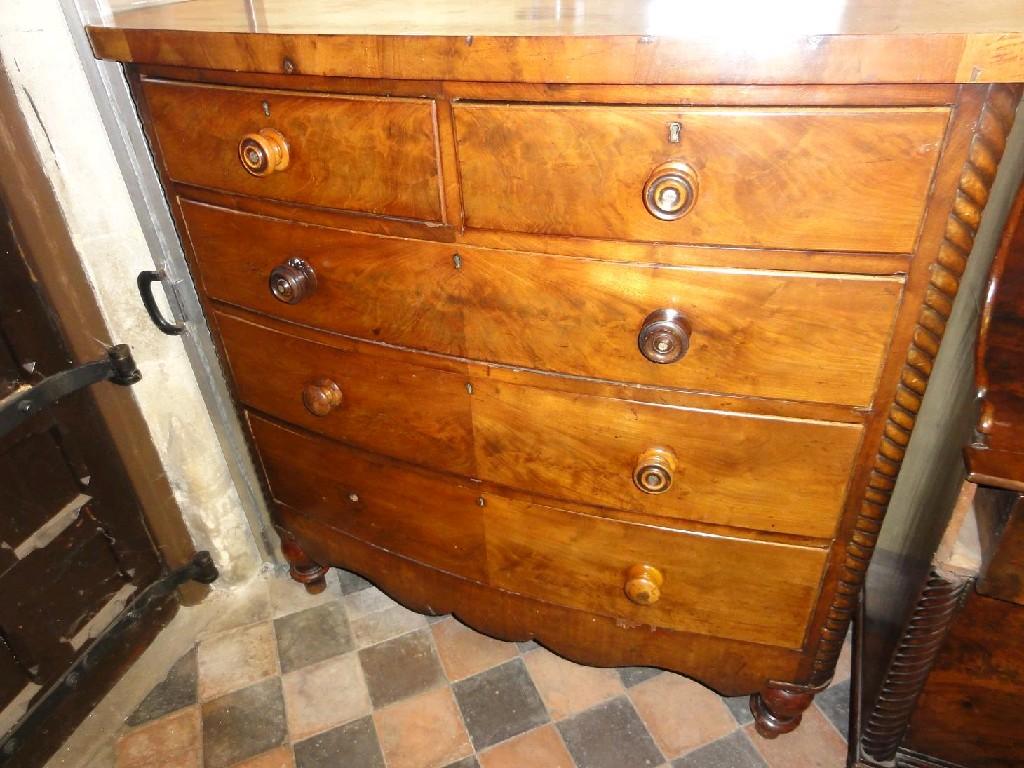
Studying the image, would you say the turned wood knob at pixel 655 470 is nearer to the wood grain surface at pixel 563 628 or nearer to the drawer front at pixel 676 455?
the drawer front at pixel 676 455

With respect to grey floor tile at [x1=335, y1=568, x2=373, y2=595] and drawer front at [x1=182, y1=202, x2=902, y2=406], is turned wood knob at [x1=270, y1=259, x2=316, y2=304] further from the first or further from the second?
grey floor tile at [x1=335, y1=568, x2=373, y2=595]

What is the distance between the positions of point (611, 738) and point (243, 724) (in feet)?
2.75

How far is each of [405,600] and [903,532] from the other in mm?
1099

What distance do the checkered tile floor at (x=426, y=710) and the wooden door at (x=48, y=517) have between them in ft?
0.85

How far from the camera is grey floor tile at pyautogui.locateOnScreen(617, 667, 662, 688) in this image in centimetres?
165

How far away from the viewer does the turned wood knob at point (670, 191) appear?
834 mm

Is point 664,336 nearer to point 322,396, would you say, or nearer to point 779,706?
point 322,396

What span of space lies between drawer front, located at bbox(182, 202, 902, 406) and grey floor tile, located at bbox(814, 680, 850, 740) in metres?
0.94

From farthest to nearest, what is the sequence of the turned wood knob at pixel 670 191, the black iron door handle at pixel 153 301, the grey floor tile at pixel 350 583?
the grey floor tile at pixel 350 583 < the black iron door handle at pixel 153 301 < the turned wood knob at pixel 670 191

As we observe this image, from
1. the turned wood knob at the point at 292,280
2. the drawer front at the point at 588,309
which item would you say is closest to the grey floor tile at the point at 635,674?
the drawer front at the point at 588,309

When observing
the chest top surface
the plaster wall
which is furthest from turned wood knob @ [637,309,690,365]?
the plaster wall

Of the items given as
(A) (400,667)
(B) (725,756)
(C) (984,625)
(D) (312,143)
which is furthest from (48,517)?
(C) (984,625)

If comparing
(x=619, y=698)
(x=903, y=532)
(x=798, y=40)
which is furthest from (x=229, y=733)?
(x=798, y=40)

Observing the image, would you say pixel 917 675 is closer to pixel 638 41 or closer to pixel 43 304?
pixel 638 41
